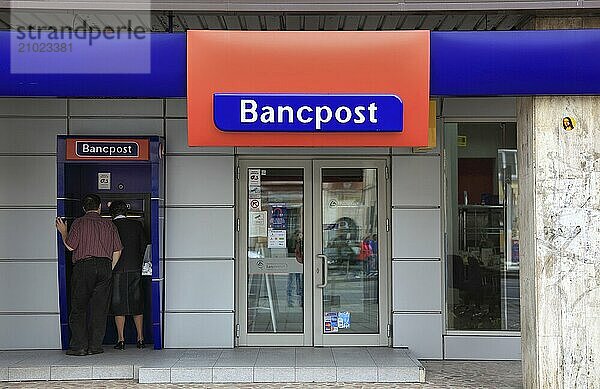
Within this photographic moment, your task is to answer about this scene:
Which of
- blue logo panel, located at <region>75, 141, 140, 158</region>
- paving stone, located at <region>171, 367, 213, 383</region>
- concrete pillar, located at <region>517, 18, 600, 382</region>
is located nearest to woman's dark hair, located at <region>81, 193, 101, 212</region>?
blue logo panel, located at <region>75, 141, 140, 158</region>

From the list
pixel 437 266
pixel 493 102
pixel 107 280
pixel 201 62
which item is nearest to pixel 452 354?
pixel 437 266

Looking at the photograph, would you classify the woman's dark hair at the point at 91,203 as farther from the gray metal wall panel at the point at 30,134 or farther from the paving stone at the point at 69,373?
the paving stone at the point at 69,373

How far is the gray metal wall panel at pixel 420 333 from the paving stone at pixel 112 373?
2.99 m

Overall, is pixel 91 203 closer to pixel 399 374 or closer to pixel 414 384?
pixel 399 374

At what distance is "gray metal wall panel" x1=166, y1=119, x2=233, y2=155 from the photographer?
9883 millimetres

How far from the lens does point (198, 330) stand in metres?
9.80

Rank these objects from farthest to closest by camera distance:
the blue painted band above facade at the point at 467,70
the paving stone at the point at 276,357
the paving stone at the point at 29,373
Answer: the paving stone at the point at 276,357
the paving stone at the point at 29,373
the blue painted band above facade at the point at 467,70

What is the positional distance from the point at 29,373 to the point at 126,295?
151 centimetres

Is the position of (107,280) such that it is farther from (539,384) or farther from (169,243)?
(539,384)

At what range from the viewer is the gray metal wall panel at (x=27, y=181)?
981 cm

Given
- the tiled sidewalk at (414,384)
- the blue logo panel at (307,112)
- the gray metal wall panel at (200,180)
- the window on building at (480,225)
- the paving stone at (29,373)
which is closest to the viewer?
the blue logo panel at (307,112)

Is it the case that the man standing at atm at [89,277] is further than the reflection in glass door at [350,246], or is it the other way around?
the reflection in glass door at [350,246]

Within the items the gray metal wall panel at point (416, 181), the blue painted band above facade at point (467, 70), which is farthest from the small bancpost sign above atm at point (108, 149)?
the gray metal wall panel at point (416, 181)

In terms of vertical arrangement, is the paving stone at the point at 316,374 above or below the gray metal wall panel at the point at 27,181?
below
